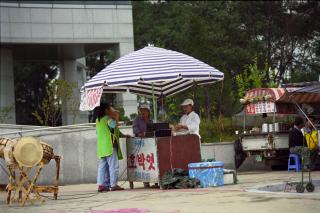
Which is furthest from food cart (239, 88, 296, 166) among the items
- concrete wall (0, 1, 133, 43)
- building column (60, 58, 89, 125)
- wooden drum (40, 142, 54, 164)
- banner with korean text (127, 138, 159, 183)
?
concrete wall (0, 1, 133, 43)

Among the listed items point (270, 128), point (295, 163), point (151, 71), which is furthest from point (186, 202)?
point (270, 128)

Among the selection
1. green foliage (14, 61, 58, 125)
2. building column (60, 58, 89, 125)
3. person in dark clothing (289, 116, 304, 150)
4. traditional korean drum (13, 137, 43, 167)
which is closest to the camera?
traditional korean drum (13, 137, 43, 167)

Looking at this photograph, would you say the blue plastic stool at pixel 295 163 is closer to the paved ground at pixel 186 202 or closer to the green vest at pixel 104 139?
the paved ground at pixel 186 202

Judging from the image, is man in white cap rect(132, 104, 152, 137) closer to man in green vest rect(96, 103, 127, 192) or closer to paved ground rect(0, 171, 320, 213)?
man in green vest rect(96, 103, 127, 192)

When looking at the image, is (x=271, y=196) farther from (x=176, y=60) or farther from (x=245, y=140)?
(x=245, y=140)

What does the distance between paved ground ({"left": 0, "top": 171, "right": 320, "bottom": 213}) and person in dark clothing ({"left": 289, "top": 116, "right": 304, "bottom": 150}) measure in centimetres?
551

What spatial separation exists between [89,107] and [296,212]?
6.23 m

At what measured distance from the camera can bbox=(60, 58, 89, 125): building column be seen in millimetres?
32125

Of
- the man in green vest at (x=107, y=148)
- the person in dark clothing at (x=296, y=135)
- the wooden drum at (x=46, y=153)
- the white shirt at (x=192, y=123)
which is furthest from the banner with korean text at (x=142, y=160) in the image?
the person in dark clothing at (x=296, y=135)

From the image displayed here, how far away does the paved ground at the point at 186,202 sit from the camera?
378 inches

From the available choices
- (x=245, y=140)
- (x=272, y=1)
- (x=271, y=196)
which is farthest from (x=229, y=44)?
(x=271, y=196)

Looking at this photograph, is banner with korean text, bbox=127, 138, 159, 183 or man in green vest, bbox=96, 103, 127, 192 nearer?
banner with korean text, bbox=127, 138, 159, 183

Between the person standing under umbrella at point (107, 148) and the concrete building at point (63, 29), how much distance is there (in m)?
16.6

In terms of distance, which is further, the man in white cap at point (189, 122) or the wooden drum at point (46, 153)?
the man in white cap at point (189, 122)
